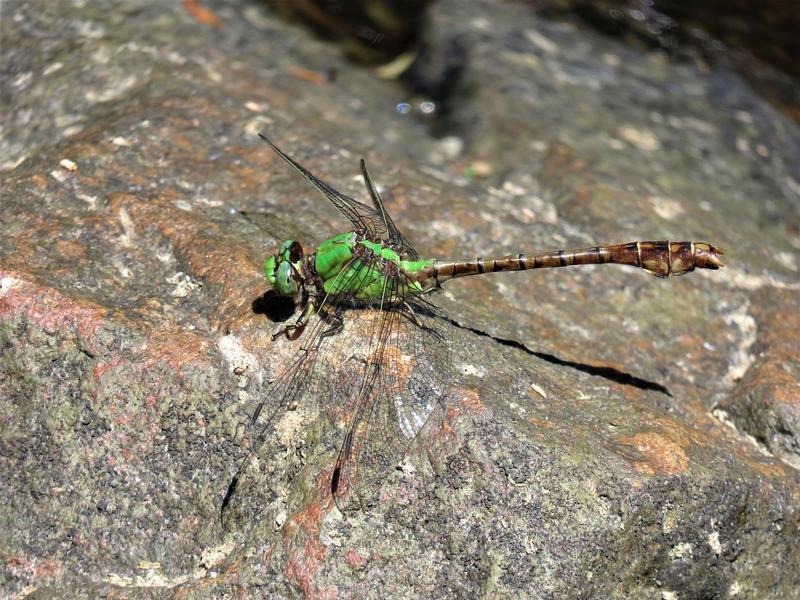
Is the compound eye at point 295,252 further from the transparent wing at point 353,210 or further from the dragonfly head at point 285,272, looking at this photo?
the transparent wing at point 353,210

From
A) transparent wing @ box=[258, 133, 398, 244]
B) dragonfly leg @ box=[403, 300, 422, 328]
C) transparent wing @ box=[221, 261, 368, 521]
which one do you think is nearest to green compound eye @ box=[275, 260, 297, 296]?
transparent wing @ box=[221, 261, 368, 521]

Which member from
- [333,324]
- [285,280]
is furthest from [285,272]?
[333,324]

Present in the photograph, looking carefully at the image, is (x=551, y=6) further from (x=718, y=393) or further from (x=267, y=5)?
(x=718, y=393)

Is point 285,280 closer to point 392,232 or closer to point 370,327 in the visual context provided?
point 370,327

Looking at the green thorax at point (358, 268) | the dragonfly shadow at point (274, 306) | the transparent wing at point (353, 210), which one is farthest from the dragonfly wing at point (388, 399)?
the transparent wing at point (353, 210)

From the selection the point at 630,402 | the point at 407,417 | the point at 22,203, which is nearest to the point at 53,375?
the point at 22,203

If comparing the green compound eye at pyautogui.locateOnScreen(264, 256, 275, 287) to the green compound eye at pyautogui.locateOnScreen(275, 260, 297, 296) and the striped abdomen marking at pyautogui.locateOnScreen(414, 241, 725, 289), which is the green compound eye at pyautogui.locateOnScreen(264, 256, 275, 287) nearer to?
the green compound eye at pyautogui.locateOnScreen(275, 260, 297, 296)
